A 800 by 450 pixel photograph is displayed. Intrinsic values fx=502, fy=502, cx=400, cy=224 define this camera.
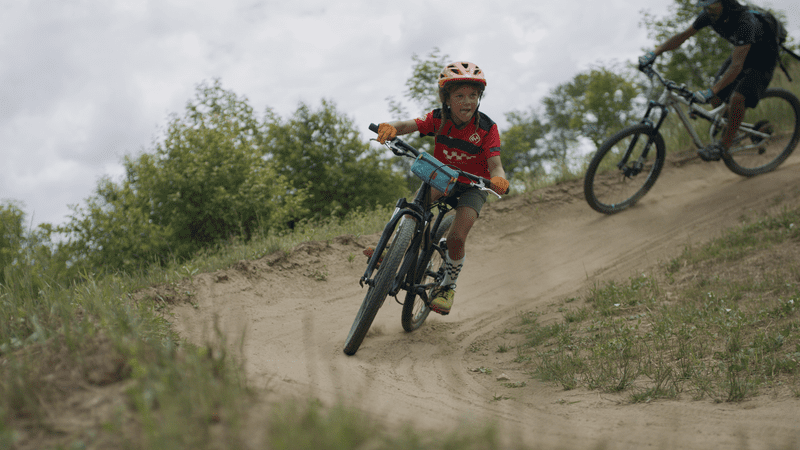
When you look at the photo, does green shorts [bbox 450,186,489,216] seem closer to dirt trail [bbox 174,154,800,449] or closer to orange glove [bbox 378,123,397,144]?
orange glove [bbox 378,123,397,144]

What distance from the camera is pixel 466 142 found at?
4883 millimetres

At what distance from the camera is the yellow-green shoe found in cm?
507

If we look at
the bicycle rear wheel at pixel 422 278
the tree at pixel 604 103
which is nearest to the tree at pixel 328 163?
the tree at pixel 604 103

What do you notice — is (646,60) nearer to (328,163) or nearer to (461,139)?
(461,139)

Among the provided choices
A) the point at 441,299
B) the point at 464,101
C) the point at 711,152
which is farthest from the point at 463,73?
the point at 711,152

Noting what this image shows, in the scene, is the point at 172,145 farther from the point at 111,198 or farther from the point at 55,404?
the point at 55,404

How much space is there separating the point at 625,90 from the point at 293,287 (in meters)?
34.5

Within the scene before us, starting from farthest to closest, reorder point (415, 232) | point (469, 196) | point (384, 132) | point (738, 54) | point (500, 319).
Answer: point (738, 54)
point (500, 319)
point (469, 196)
point (415, 232)
point (384, 132)

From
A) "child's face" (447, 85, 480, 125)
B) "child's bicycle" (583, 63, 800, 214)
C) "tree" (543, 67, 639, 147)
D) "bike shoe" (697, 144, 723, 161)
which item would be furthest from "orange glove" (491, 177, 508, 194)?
"tree" (543, 67, 639, 147)

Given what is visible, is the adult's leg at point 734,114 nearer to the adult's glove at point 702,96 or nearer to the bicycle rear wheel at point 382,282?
the adult's glove at point 702,96

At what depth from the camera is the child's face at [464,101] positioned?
185 inches

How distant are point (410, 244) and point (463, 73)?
1640 mm

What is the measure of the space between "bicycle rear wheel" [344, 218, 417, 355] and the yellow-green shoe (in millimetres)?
907

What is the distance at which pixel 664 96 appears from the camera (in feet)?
28.3
